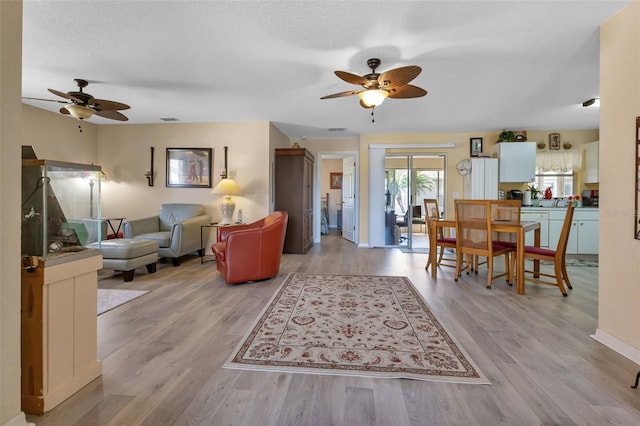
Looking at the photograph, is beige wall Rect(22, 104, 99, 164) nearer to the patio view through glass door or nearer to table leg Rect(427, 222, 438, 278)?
the patio view through glass door

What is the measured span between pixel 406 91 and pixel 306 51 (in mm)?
1038

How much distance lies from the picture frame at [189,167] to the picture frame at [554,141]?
6.41m

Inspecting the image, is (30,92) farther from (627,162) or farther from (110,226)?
(627,162)

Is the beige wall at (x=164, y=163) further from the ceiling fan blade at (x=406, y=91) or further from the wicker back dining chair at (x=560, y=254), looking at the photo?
the wicker back dining chair at (x=560, y=254)

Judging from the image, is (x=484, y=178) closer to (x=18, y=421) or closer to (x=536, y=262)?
(x=536, y=262)

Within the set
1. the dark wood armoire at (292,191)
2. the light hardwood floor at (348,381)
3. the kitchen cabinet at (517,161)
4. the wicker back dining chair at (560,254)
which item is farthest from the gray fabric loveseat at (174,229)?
the kitchen cabinet at (517,161)

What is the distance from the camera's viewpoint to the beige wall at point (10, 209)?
116cm

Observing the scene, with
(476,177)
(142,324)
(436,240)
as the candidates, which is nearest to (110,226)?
(142,324)

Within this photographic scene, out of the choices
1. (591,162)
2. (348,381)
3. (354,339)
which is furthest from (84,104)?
(591,162)

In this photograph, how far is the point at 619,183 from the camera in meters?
2.02

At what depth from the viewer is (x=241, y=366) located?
5.74ft

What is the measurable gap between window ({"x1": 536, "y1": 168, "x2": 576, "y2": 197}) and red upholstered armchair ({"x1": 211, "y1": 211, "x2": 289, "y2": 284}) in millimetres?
5318

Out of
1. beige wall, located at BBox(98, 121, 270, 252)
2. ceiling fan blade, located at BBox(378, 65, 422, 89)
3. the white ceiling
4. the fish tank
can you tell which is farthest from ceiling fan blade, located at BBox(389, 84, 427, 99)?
beige wall, located at BBox(98, 121, 270, 252)

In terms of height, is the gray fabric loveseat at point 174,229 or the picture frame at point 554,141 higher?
the picture frame at point 554,141
